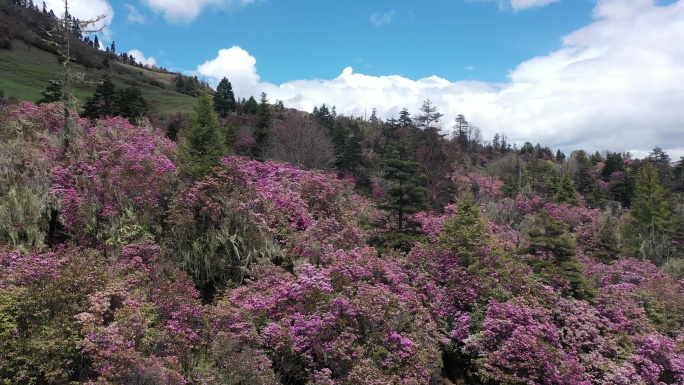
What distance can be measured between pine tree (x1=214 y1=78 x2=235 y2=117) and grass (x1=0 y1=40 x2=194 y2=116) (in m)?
4.45

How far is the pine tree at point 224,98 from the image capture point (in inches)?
2406

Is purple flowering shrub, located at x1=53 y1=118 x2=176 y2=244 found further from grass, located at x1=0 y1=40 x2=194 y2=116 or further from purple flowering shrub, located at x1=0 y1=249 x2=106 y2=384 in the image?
grass, located at x1=0 y1=40 x2=194 y2=116

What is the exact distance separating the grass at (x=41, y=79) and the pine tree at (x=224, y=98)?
175 inches

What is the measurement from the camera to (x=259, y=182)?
19.6 m

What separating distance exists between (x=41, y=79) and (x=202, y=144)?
49.1 m

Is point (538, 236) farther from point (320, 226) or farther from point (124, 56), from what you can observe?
point (124, 56)

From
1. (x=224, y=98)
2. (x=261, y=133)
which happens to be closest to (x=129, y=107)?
(x=261, y=133)

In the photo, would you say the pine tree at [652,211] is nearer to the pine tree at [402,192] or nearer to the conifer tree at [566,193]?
the conifer tree at [566,193]

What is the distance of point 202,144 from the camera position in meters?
19.2

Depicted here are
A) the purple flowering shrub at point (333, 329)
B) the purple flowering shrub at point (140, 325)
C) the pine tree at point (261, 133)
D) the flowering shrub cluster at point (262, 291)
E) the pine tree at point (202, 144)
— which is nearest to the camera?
the purple flowering shrub at point (140, 325)

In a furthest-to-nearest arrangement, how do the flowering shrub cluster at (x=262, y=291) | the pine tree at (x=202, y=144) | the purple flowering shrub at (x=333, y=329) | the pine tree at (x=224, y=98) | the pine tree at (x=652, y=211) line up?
the pine tree at (x=224, y=98) < the pine tree at (x=652, y=211) < the pine tree at (x=202, y=144) < the purple flowering shrub at (x=333, y=329) < the flowering shrub cluster at (x=262, y=291)

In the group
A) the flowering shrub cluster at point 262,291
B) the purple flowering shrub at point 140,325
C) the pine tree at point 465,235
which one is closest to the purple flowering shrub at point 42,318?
the flowering shrub cluster at point 262,291

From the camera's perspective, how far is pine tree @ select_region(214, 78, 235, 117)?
61.1 m

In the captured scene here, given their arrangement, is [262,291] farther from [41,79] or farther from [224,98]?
[224,98]
